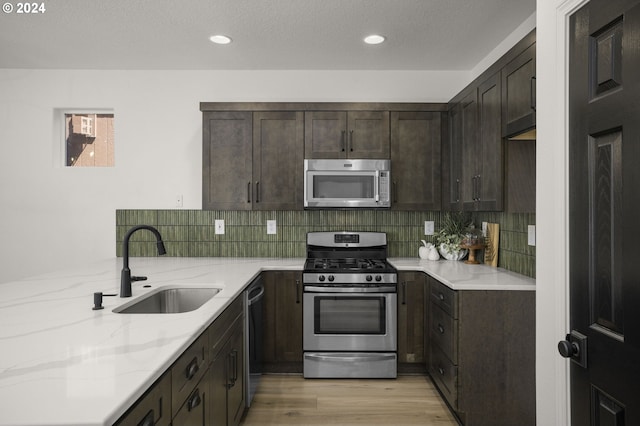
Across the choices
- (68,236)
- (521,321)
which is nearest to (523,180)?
(521,321)

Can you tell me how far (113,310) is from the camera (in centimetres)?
170

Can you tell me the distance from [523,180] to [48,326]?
2509 millimetres

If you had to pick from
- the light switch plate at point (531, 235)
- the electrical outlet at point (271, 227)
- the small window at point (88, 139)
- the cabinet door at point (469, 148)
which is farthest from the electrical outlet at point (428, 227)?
the small window at point (88, 139)

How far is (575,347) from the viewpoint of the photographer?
4.08 ft

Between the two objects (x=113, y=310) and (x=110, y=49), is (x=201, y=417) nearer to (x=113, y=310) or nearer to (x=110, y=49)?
(x=113, y=310)

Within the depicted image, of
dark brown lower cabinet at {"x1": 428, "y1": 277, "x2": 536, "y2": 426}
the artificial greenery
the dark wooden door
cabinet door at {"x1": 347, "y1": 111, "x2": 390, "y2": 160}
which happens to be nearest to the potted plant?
the artificial greenery

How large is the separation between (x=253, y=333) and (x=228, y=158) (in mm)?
1465

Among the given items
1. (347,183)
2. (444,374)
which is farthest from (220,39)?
(444,374)

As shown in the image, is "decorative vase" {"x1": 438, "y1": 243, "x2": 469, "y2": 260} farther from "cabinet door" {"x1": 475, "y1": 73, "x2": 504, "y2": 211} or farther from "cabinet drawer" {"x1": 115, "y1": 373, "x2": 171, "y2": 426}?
"cabinet drawer" {"x1": 115, "y1": 373, "x2": 171, "y2": 426}

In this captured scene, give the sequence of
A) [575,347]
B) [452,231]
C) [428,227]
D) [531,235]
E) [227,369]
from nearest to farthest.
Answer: [575,347], [227,369], [531,235], [452,231], [428,227]

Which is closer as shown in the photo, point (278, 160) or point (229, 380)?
point (229, 380)

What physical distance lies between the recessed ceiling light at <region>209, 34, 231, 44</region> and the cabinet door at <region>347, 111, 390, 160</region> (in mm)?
1105

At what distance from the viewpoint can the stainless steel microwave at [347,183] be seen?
331cm

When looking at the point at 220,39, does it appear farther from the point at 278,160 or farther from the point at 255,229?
the point at 255,229
